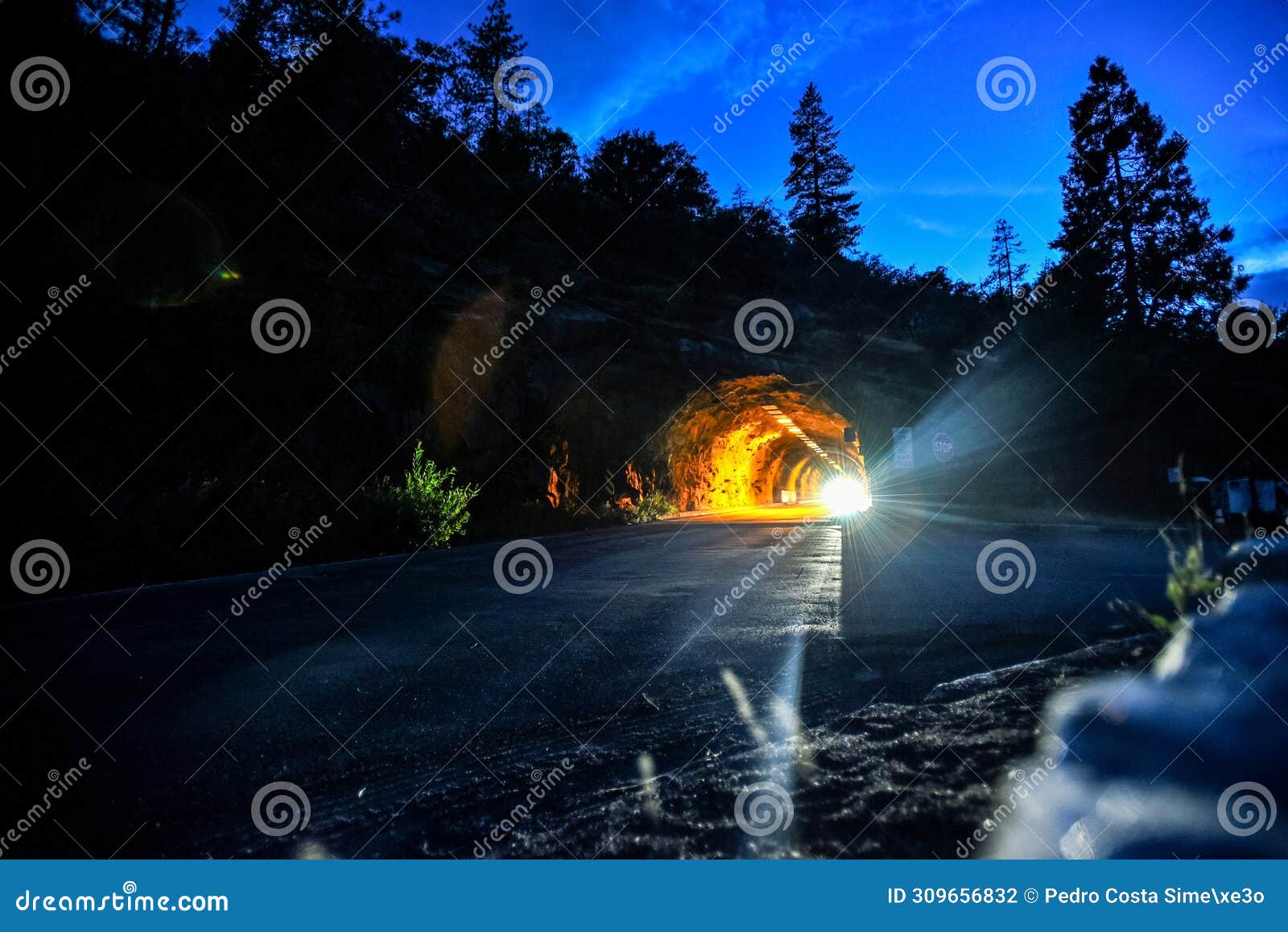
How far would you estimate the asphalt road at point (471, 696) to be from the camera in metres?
2.11

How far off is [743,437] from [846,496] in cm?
2217

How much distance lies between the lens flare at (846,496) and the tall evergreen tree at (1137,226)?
47.9 feet

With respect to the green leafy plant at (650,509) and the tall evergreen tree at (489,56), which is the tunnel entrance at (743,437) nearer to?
the green leafy plant at (650,509)

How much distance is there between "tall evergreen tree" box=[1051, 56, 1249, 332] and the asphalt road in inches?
1190

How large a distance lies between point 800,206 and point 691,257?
1947 cm

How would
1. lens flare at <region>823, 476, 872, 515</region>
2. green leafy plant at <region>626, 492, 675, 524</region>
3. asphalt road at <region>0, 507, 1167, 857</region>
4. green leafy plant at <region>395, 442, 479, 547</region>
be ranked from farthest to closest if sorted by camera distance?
lens flare at <region>823, 476, 872, 515</region> < green leafy plant at <region>626, 492, 675, 524</region> < green leafy plant at <region>395, 442, 479, 547</region> < asphalt road at <region>0, 507, 1167, 857</region>

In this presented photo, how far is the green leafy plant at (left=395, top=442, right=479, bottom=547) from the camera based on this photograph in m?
13.2

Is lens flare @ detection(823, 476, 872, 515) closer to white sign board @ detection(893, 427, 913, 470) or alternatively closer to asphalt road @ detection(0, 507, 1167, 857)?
white sign board @ detection(893, 427, 913, 470)

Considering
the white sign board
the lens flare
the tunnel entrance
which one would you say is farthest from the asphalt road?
the lens flare

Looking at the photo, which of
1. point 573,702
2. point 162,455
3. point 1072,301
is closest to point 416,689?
point 573,702

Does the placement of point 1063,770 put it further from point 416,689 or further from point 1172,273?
point 1172,273

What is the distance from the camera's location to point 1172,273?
98.3ft

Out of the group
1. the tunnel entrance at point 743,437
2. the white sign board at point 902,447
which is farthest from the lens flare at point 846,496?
the white sign board at point 902,447

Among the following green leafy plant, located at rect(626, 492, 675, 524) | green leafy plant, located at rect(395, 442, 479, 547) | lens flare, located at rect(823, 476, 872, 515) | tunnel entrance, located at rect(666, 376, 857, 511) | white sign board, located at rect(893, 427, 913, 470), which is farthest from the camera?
lens flare, located at rect(823, 476, 872, 515)
